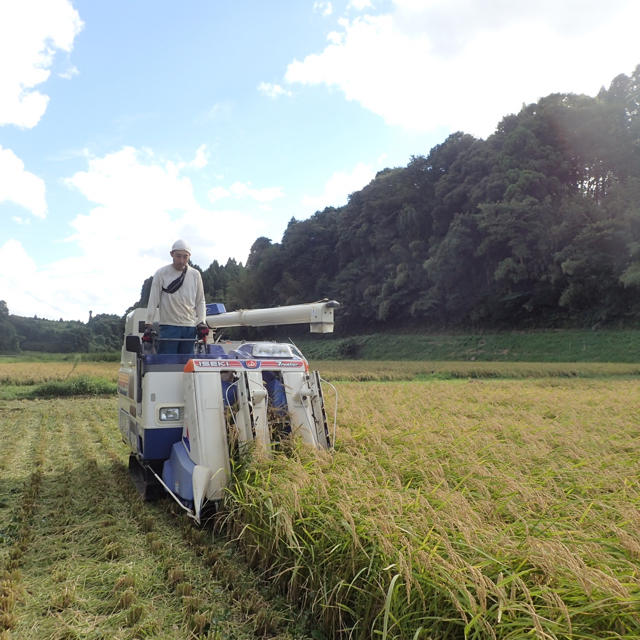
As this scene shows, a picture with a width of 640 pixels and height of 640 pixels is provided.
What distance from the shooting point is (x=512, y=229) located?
31594 millimetres

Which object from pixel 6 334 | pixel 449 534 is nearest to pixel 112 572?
pixel 449 534

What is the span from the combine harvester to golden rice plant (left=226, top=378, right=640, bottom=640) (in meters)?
0.31

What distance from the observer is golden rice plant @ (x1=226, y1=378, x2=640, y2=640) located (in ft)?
7.09

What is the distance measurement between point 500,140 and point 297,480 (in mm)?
38864

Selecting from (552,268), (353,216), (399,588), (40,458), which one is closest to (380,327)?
(353,216)

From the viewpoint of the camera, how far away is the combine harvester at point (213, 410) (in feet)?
13.6

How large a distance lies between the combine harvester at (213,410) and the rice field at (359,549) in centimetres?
25

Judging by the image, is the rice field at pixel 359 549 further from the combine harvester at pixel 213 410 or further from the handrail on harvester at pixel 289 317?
the handrail on harvester at pixel 289 317

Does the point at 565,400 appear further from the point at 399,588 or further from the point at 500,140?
the point at 500,140

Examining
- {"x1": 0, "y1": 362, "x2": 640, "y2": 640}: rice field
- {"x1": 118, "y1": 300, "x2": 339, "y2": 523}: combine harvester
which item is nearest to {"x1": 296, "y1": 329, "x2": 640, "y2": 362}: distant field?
{"x1": 0, "y1": 362, "x2": 640, "y2": 640}: rice field

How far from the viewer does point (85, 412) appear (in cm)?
1198

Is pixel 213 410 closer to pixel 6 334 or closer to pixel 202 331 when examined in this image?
pixel 202 331

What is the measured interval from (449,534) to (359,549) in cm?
56

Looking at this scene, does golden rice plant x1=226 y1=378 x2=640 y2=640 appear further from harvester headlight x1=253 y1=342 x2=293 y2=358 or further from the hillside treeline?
the hillside treeline
